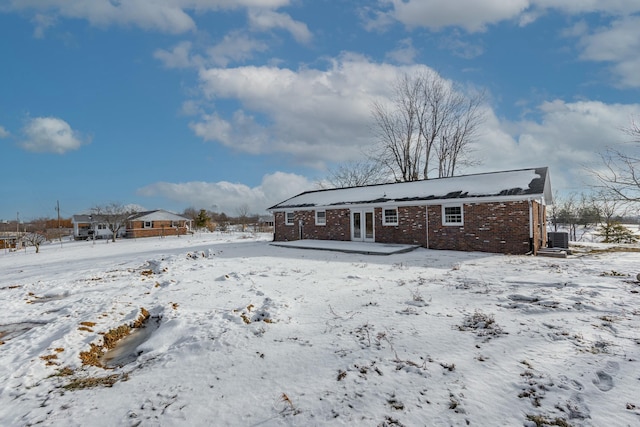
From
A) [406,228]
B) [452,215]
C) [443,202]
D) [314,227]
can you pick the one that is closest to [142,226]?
[314,227]

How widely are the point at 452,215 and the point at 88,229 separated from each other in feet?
178

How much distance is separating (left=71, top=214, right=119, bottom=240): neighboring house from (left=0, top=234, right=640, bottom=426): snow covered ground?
4392 cm

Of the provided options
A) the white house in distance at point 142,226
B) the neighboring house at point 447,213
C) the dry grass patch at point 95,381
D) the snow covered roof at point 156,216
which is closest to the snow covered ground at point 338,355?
the dry grass patch at point 95,381

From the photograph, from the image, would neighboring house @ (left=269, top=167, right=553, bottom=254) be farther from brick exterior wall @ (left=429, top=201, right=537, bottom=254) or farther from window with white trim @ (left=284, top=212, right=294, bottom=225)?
window with white trim @ (left=284, top=212, right=294, bottom=225)

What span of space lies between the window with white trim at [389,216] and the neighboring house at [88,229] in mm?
42284

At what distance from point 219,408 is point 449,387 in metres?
2.43

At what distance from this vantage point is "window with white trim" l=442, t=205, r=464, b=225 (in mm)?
14375

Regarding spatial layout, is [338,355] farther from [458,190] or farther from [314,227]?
[314,227]

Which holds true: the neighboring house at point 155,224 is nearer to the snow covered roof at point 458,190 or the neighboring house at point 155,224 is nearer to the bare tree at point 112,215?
the bare tree at point 112,215

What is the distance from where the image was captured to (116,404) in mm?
3166

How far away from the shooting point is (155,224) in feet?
146

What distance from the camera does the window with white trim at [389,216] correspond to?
16500 millimetres

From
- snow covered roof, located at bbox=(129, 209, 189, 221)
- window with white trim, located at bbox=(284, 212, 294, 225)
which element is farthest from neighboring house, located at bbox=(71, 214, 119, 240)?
window with white trim, located at bbox=(284, 212, 294, 225)

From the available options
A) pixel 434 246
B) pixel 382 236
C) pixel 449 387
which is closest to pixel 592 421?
pixel 449 387
